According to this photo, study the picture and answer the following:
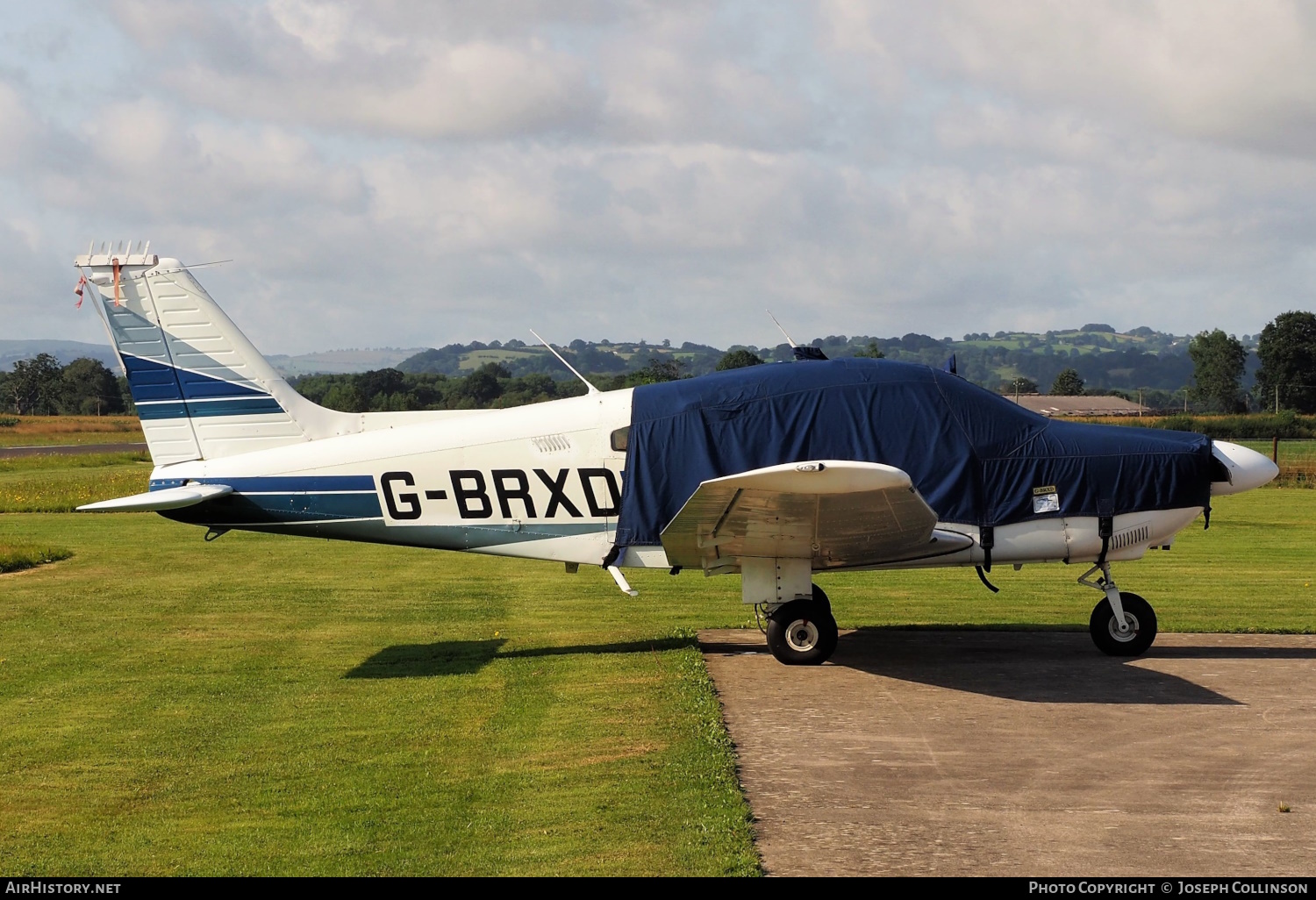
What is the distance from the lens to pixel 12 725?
9008 mm

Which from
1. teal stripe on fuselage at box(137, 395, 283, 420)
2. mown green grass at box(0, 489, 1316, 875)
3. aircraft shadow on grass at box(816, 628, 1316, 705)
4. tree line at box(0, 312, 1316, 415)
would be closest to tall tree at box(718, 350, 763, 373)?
tree line at box(0, 312, 1316, 415)

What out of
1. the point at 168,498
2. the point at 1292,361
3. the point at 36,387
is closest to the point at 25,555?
Result: the point at 168,498

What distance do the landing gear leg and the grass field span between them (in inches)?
2475

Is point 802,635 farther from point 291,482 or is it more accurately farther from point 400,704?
point 291,482

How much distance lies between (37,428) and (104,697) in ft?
269

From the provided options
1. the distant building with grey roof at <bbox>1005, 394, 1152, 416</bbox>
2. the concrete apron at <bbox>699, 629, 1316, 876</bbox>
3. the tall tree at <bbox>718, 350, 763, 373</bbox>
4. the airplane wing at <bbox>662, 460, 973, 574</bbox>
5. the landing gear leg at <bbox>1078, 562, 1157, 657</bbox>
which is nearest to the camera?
the concrete apron at <bbox>699, 629, 1316, 876</bbox>

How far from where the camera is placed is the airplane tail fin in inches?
460

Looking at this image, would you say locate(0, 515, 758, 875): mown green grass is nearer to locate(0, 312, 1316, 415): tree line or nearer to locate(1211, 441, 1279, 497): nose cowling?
locate(1211, 441, 1279, 497): nose cowling

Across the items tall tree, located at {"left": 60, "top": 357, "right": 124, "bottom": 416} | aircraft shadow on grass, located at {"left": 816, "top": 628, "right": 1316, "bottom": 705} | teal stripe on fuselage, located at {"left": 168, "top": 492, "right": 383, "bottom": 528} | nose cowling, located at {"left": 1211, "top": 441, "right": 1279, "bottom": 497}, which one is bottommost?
tall tree, located at {"left": 60, "top": 357, "right": 124, "bottom": 416}

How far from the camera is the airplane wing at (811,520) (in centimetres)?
896

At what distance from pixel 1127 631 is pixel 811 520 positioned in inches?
136

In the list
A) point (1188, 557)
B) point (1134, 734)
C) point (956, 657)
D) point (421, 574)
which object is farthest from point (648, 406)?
point (1188, 557)

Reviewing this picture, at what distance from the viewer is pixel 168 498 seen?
1084 cm
